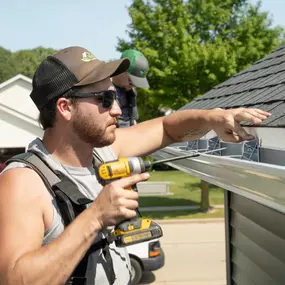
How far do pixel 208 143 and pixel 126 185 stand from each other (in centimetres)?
144

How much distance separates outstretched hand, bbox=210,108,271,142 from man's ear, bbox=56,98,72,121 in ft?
2.97

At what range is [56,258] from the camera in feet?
6.23

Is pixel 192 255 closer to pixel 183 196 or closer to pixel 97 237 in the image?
pixel 183 196

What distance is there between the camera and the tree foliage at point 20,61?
64000mm

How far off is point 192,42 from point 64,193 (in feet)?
60.8

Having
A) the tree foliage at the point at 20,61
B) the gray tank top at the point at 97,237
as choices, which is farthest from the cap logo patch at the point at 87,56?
the tree foliage at the point at 20,61

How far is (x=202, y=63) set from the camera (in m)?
19.2

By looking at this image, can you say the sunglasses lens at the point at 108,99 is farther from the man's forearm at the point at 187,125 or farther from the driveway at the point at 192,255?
the driveway at the point at 192,255

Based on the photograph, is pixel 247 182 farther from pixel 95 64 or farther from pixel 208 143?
pixel 208 143

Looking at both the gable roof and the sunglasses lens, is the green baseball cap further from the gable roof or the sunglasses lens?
the sunglasses lens

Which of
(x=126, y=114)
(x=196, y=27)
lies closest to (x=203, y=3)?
(x=196, y=27)

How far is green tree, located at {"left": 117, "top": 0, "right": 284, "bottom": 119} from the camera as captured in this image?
1912cm

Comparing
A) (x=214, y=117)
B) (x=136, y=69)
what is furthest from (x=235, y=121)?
(x=136, y=69)

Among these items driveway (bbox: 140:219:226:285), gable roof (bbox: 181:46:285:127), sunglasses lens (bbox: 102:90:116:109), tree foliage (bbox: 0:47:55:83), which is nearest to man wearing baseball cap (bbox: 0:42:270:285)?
sunglasses lens (bbox: 102:90:116:109)
